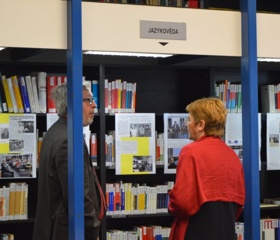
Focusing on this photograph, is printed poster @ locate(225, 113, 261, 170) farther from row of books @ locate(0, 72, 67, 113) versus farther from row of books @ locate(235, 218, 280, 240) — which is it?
row of books @ locate(0, 72, 67, 113)

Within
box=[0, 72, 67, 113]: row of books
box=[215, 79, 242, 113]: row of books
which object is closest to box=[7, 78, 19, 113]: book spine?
box=[0, 72, 67, 113]: row of books

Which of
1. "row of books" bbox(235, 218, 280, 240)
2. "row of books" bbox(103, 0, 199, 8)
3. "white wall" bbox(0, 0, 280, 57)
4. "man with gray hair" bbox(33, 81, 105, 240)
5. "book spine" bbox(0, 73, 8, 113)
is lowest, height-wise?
"row of books" bbox(235, 218, 280, 240)

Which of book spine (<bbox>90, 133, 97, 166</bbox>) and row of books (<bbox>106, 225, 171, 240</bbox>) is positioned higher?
book spine (<bbox>90, 133, 97, 166</bbox>)

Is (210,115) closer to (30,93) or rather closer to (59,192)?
(59,192)

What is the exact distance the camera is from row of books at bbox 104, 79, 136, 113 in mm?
5656

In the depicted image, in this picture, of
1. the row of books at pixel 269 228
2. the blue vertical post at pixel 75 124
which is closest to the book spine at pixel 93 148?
the row of books at pixel 269 228

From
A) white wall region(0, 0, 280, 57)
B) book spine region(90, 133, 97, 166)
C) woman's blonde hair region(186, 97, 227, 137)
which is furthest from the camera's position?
book spine region(90, 133, 97, 166)

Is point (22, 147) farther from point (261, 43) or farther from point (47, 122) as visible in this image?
point (261, 43)

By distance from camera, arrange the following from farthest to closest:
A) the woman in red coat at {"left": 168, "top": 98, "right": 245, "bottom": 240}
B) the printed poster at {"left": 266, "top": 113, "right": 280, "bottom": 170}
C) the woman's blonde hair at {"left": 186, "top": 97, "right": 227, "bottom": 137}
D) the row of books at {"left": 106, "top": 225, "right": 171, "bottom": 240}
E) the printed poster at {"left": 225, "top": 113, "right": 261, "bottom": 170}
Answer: the printed poster at {"left": 266, "top": 113, "right": 280, "bottom": 170} → the printed poster at {"left": 225, "top": 113, "right": 261, "bottom": 170} → the row of books at {"left": 106, "top": 225, "right": 171, "bottom": 240} → the woman's blonde hair at {"left": 186, "top": 97, "right": 227, "bottom": 137} → the woman in red coat at {"left": 168, "top": 98, "right": 245, "bottom": 240}

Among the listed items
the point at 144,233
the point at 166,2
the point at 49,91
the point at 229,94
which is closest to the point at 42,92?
the point at 49,91

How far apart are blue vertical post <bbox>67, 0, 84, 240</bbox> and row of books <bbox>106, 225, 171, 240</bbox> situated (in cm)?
245

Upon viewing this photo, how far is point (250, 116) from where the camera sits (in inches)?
141

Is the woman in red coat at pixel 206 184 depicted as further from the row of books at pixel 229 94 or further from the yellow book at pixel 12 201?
the row of books at pixel 229 94

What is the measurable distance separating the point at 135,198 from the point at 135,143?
0.47 m
